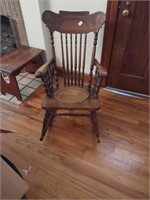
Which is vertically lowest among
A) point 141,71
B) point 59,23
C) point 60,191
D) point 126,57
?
point 60,191

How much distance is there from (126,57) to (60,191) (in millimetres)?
1382

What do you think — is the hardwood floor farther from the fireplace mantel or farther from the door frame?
the fireplace mantel

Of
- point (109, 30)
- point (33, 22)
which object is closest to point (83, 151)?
point (109, 30)

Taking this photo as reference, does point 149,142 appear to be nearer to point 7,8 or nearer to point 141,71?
point 141,71

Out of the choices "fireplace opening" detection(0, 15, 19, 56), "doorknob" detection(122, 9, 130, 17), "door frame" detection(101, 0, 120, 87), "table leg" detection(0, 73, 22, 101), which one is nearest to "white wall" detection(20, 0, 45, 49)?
"fireplace opening" detection(0, 15, 19, 56)

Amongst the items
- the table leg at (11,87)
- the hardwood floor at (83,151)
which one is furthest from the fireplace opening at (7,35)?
the hardwood floor at (83,151)

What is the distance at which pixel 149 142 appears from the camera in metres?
1.49

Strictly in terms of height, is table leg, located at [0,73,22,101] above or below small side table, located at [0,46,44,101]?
below

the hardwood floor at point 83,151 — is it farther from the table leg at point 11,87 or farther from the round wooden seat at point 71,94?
the round wooden seat at point 71,94

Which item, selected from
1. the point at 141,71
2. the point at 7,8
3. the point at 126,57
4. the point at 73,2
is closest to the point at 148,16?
the point at 126,57

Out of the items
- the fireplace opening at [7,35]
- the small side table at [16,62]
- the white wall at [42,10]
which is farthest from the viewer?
the fireplace opening at [7,35]

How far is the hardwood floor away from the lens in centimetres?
120

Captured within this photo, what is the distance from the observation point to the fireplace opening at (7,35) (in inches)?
80.7

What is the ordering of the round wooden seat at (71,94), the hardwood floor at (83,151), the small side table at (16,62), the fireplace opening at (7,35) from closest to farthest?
the hardwood floor at (83,151), the round wooden seat at (71,94), the small side table at (16,62), the fireplace opening at (7,35)
